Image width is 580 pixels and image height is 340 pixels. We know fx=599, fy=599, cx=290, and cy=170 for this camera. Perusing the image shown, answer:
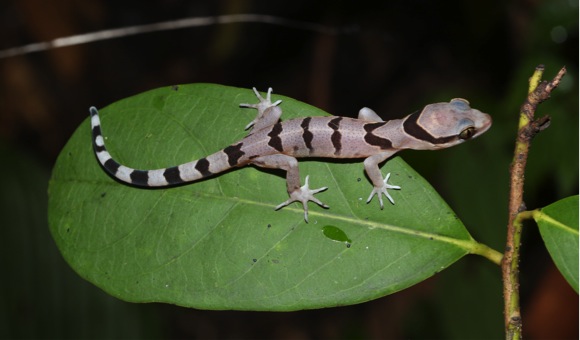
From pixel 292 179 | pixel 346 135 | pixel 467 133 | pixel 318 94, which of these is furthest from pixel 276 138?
pixel 318 94

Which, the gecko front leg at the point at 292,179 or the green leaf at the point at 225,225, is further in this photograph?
the gecko front leg at the point at 292,179

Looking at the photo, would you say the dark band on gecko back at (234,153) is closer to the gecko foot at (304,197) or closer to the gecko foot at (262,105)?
the gecko foot at (262,105)

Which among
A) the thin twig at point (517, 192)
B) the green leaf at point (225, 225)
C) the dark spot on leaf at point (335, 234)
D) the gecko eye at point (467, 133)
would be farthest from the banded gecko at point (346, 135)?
the thin twig at point (517, 192)

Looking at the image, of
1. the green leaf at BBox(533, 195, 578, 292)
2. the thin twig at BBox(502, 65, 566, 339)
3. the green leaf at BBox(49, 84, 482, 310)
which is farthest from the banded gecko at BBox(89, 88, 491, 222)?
the green leaf at BBox(533, 195, 578, 292)

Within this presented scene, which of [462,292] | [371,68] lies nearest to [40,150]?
[371,68]

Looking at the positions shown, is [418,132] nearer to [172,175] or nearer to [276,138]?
[276,138]

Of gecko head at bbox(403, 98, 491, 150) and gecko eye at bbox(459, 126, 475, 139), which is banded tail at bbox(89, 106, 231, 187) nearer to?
gecko head at bbox(403, 98, 491, 150)

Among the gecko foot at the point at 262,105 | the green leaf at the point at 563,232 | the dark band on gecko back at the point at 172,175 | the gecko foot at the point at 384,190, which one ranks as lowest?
the green leaf at the point at 563,232
